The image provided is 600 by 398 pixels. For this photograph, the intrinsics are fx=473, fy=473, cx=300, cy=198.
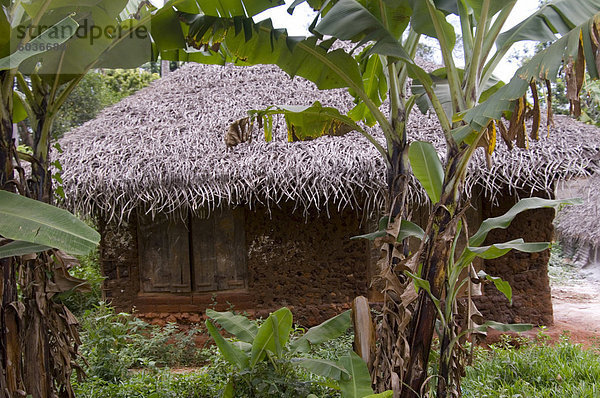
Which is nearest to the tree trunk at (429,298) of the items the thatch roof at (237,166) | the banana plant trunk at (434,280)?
the banana plant trunk at (434,280)

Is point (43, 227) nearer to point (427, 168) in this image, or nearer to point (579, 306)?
point (427, 168)

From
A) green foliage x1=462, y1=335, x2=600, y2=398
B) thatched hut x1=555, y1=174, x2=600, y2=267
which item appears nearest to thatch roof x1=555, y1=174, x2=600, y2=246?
thatched hut x1=555, y1=174, x2=600, y2=267

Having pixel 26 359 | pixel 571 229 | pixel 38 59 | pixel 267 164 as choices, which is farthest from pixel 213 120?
pixel 571 229

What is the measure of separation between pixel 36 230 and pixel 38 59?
1.13 m

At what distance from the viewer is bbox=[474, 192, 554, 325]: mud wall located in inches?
227

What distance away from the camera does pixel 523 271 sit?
584 centimetres

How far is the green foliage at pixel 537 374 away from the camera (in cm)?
340

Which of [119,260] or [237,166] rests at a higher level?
[237,166]

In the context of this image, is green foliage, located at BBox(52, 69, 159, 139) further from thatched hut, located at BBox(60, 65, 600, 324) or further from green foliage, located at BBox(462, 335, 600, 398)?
green foliage, located at BBox(462, 335, 600, 398)

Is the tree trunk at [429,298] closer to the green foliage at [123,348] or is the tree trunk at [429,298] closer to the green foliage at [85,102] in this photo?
the green foliage at [123,348]

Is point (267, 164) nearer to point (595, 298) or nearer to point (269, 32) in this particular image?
point (269, 32)

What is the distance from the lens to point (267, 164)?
503 cm

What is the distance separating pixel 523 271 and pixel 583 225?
7.04 meters

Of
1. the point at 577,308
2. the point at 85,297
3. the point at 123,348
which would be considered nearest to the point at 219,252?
the point at 123,348
